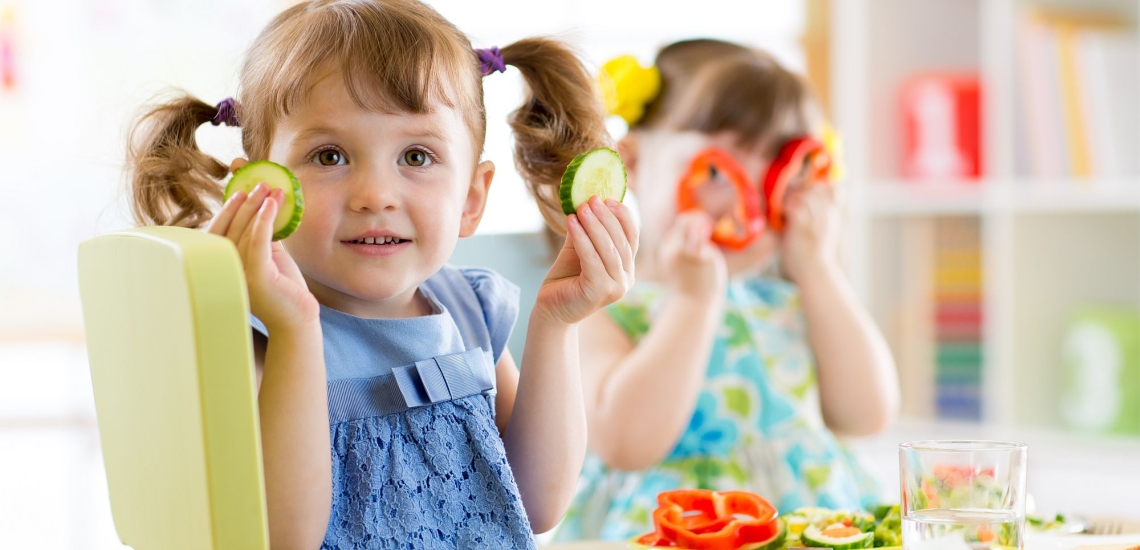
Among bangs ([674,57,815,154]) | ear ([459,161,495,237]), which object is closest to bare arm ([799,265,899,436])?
bangs ([674,57,815,154])

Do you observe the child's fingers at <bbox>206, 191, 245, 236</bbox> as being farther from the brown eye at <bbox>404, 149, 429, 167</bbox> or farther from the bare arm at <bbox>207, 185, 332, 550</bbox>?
the brown eye at <bbox>404, 149, 429, 167</bbox>

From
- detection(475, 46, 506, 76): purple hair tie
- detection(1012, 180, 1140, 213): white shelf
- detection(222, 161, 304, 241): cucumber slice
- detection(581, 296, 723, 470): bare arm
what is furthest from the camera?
detection(1012, 180, 1140, 213): white shelf

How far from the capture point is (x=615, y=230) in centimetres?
84

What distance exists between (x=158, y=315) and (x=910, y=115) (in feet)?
7.62

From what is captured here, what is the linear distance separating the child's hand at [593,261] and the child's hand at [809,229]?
3.05 ft

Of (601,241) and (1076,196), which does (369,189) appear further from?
(1076,196)

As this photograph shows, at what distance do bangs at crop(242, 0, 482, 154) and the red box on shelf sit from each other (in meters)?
1.99

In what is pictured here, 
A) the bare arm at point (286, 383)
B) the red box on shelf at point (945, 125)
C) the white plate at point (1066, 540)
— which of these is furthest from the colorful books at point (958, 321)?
the bare arm at point (286, 383)

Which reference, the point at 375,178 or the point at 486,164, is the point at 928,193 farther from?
the point at 375,178

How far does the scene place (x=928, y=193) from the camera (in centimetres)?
266

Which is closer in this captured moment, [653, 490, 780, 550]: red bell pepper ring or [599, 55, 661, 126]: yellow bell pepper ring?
[653, 490, 780, 550]: red bell pepper ring

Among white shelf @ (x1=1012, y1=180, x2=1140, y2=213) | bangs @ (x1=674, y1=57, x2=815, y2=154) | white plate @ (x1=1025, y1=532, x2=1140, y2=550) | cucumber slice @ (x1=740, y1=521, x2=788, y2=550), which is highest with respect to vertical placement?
bangs @ (x1=674, y1=57, x2=815, y2=154)

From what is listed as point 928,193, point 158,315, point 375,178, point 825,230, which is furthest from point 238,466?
point 928,193

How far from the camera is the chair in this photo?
1.98 ft
